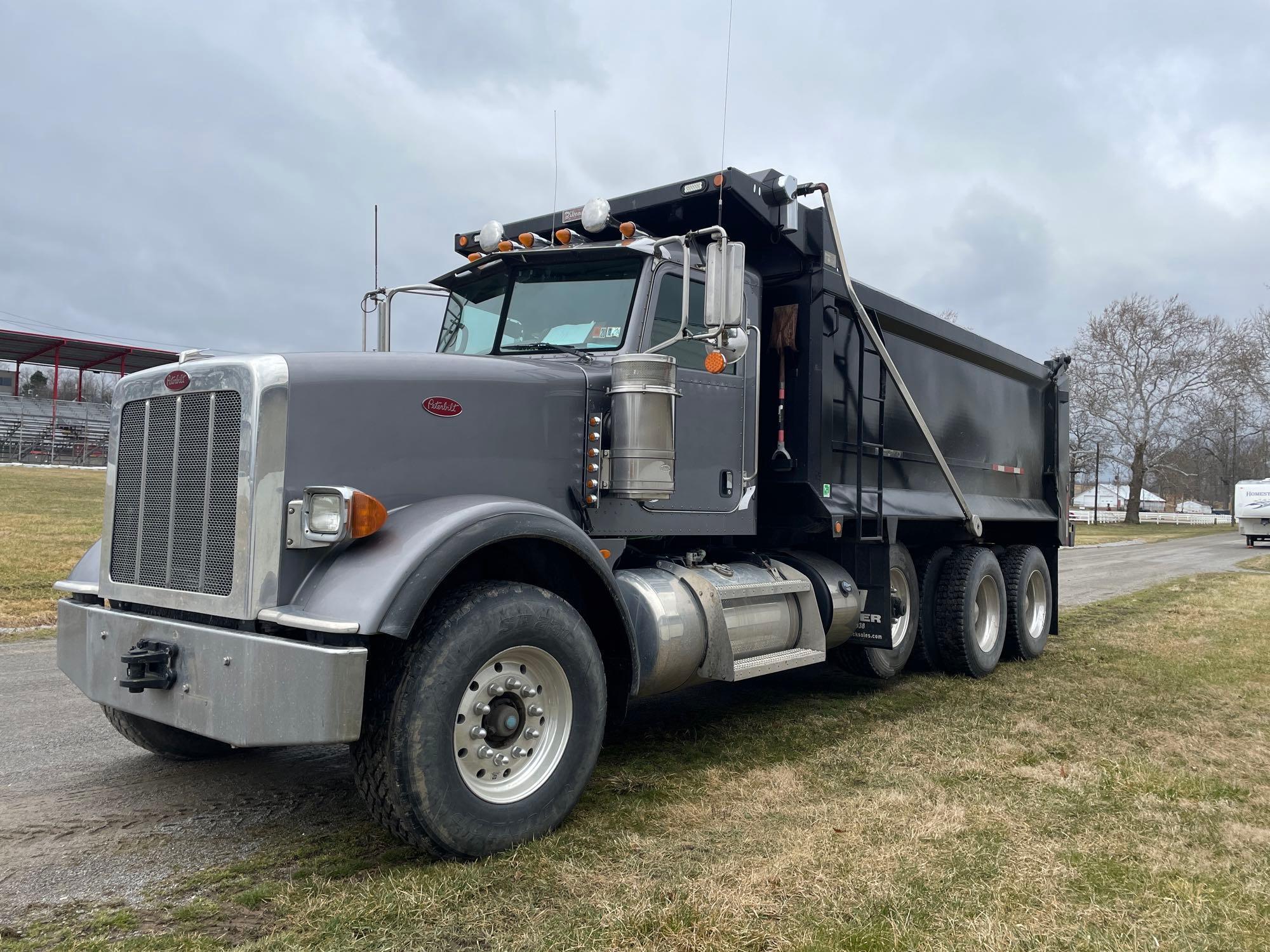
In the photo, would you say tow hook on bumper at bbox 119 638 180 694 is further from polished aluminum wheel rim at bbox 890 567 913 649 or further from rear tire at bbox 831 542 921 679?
polished aluminum wheel rim at bbox 890 567 913 649

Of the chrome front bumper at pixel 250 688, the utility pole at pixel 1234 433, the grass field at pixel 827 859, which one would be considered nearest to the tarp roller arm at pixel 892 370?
the grass field at pixel 827 859

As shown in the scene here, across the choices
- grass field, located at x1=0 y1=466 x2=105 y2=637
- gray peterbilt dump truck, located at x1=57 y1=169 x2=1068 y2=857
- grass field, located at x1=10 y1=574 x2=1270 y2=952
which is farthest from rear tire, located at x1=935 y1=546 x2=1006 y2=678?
grass field, located at x1=0 y1=466 x2=105 y2=637

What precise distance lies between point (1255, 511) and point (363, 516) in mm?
40075

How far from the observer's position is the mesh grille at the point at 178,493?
3617mm

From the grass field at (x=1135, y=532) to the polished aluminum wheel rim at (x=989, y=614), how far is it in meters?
28.5

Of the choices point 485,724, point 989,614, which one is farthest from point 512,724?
point 989,614

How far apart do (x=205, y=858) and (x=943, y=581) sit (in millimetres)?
6154

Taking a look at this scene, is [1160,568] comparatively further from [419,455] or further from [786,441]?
[419,455]

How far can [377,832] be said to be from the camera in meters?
3.87

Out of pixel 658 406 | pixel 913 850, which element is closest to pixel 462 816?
pixel 913 850

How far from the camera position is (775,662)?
5.45m

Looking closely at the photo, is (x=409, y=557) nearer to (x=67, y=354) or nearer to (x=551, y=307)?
(x=551, y=307)

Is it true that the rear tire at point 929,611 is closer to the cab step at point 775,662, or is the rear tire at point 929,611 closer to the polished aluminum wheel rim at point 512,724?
the cab step at point 775,662

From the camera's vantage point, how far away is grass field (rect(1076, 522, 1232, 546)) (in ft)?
128
